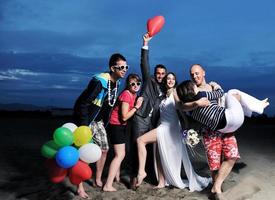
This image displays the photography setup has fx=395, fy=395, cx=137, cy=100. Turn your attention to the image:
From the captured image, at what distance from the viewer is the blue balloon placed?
4.12 meters

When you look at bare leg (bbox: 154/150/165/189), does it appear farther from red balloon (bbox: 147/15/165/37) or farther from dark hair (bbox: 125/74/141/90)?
red balloon (bbox: 147/15/165/37)

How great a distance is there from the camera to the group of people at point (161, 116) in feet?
16.2

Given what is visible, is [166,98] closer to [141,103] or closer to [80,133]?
[141,103]

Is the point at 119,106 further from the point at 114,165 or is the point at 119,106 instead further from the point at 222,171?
the point at 222,171

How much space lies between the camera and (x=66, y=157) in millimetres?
4117

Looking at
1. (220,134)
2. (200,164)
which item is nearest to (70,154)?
(220,134)

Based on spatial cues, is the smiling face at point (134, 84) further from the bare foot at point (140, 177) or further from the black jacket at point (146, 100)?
the bare foot at point (140, 177)

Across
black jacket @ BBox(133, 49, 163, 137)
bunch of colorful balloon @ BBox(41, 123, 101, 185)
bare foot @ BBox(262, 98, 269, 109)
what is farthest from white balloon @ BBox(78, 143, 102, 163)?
bare foot @ BBox(262, 98, 269, 109)

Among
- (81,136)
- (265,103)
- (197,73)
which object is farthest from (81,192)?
(265,103)

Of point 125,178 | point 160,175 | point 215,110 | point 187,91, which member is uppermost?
point 187,91

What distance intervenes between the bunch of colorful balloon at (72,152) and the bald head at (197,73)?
161 cm

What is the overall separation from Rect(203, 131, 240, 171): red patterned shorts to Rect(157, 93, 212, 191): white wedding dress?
1.79 feet

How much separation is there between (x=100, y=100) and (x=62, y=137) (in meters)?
1.09

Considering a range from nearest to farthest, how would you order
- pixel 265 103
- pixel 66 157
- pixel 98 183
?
pixel 66 157 < pixel 265 103 < pixel 98 183
